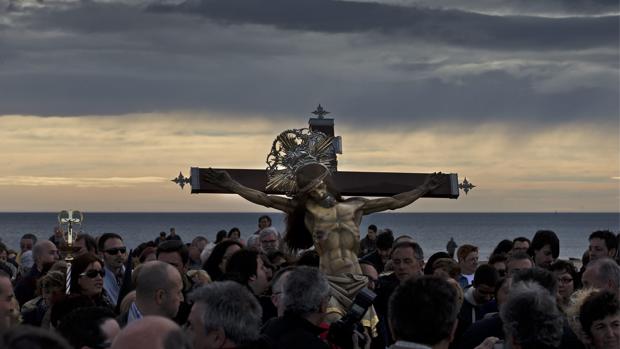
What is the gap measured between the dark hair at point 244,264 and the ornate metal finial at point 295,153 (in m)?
1.95

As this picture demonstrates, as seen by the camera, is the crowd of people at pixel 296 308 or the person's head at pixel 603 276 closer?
the crowd of people at pixel 296 308

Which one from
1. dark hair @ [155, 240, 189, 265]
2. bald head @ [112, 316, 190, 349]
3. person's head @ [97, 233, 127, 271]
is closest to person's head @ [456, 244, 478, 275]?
person's head @ [97, 233, 127, 271]

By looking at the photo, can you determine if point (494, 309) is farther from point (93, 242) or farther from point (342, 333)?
point (93, 242)

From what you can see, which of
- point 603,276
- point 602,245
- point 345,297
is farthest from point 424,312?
point 602,245

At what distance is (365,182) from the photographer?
43.5 feet

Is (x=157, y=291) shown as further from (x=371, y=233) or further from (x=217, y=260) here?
(x=371, y=233)

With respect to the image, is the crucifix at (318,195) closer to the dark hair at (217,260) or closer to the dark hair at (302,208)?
the dark hair at (302,208)

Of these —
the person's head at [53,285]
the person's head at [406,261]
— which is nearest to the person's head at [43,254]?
the person's head at [53,285]

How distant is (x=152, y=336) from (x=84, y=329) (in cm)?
135

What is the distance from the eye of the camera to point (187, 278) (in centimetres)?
971

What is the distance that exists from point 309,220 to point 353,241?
44 centimetres

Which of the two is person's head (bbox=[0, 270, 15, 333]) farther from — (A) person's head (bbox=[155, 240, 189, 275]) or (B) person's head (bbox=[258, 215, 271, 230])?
(B) person's head (bbox=[258, 215, 271, 230])

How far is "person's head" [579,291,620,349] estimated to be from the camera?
692 cm

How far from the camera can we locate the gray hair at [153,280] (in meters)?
7.13
